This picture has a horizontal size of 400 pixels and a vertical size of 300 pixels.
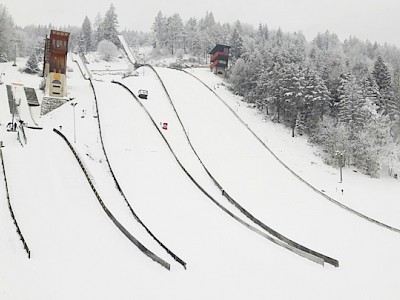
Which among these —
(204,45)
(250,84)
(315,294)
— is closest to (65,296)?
(315,294)

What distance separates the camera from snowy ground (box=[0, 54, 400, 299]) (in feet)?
37.6

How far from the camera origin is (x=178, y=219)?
1655 centimetres

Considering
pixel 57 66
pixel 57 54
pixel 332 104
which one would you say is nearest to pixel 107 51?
pixel 57 54

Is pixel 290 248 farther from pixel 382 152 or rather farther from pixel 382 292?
pixel 382 152

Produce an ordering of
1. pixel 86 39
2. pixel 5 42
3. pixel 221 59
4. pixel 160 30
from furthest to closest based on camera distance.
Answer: pixel 160 30 < pixel 86 39 < pixel 5 42 < pixel 221 59

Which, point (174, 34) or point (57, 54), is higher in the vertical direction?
point (174, 34)

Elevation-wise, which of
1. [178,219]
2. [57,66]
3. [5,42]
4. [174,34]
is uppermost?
[174,34]

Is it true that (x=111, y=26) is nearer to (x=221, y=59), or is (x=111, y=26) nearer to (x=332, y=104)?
(x=221, y=59)

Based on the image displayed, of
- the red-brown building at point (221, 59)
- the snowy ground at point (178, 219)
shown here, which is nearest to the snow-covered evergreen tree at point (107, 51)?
the red-brown building at point (221, 59)

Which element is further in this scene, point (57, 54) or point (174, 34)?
point (174, 34)

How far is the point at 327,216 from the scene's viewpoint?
20.1 meters

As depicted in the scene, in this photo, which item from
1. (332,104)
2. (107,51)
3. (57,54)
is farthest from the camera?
(107,51)

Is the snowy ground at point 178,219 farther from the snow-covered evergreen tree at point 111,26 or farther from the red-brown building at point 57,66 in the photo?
the snow-covered evergreen tree at point 111,26

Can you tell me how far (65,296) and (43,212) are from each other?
575cm
